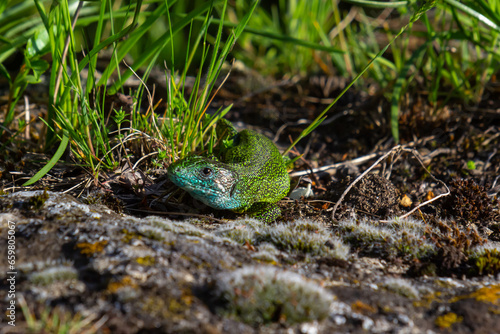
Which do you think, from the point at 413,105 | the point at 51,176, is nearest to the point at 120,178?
the point at 51,176

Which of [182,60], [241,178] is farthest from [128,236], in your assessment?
[182,60]

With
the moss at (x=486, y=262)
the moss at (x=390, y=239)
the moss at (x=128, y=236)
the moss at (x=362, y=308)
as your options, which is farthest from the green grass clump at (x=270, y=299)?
the moss at (x=486, y=262)

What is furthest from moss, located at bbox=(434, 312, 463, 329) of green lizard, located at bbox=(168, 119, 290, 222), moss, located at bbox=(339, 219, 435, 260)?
green lizard, located at bbox=(168, 119, 290, 222)

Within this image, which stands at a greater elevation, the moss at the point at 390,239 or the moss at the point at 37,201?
the moss at the point at 37,201

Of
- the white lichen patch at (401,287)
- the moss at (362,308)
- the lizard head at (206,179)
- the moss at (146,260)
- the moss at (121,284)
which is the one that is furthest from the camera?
the lizard head at (206,179)

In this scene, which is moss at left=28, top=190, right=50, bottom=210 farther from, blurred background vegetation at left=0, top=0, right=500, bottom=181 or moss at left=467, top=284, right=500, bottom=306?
moss at left=467, top=284, right=500, bottom=306

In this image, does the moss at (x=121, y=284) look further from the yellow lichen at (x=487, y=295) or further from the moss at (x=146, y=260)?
the yellow lichen at (x=487, y=295)

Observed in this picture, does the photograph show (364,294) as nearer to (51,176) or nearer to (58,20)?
(51,176)

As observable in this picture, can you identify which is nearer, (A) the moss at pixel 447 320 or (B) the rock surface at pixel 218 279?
(B) the rock surface at pixel 218 279

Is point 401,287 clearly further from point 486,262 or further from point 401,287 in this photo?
point 486,262
